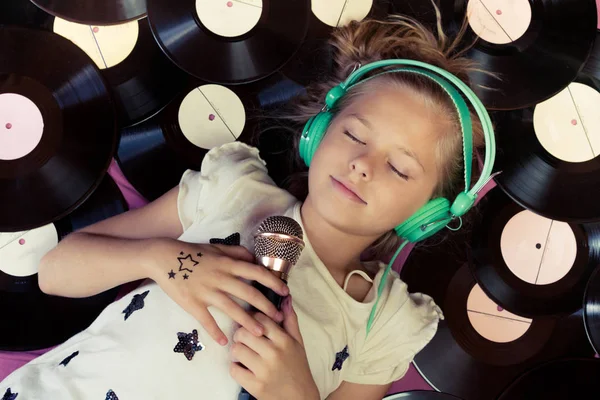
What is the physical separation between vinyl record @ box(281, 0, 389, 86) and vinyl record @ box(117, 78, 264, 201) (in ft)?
0.37

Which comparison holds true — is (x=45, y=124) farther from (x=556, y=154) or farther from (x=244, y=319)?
(x=556, y=154)

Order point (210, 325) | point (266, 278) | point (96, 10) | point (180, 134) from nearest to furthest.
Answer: point (266, 278), point (210, 325), point (96, 10), point (180, 134)

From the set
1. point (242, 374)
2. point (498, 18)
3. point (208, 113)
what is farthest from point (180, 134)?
point (498, 18)

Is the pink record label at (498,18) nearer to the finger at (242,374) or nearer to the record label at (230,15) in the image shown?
the record label at (230,15)

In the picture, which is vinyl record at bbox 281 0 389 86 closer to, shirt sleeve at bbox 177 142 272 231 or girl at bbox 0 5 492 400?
girl at bbox 0 5 492 400

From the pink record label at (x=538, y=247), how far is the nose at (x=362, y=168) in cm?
50

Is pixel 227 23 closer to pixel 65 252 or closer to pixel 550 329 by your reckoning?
pixel 65 252

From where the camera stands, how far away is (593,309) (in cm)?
117

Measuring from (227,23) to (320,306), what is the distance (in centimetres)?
58

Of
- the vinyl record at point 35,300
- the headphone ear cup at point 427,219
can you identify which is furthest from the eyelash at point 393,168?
the vinyl record at point 35,300

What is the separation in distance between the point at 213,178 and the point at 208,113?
7.3 inches

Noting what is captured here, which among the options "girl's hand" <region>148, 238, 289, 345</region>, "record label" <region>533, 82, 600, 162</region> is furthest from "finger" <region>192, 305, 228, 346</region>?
"record label" <region>533, 82, 600, 162</region>

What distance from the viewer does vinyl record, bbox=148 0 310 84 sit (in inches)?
41.5

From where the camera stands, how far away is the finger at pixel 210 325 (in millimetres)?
774
